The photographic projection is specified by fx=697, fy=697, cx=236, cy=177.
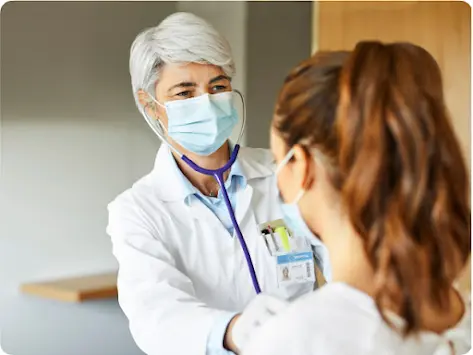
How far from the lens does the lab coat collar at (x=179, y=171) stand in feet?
3.65

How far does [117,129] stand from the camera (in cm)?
110

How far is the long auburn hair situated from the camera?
742 mm

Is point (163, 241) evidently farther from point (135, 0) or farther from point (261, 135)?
point (135, 0)

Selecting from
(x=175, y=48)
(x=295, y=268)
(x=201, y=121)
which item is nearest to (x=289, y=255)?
(x=295, y=268)

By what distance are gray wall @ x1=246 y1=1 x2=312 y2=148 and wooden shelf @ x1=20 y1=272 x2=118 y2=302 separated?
32 cm

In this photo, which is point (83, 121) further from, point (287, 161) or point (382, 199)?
point (382, 199)

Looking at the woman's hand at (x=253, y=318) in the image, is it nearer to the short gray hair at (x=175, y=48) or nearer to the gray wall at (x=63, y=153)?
the gray wall at (x=63, y=153)

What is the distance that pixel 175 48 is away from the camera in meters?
1.05

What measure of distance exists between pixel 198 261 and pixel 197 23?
370 mm

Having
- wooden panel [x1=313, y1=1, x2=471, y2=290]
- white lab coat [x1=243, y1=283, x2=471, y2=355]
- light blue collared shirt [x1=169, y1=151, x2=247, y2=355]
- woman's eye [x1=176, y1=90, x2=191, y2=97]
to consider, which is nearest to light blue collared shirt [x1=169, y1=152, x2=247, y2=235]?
light blue collared shirt [x1=169, y1=151, x2=247, y2=355]

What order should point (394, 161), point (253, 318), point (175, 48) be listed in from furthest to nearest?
point (175, 48) < point (253, 318) < point (394, 161)

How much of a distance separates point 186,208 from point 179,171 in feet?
0.20

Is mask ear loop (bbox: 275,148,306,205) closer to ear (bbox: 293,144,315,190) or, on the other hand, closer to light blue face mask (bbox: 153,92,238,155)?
ear (bbox: 293,144,315,190)

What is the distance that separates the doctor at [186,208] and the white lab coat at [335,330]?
0.83ft
